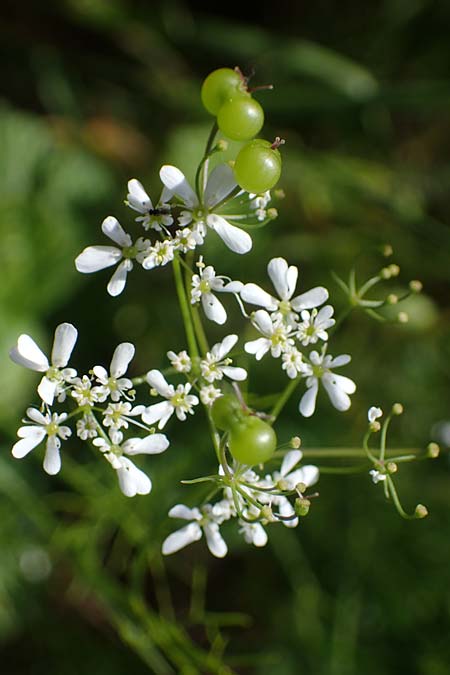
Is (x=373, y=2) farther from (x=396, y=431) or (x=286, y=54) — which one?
(x=396, y=431)

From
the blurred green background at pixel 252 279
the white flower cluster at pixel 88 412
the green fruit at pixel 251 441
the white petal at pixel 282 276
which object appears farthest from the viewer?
the blurred green background at pixel 252 279

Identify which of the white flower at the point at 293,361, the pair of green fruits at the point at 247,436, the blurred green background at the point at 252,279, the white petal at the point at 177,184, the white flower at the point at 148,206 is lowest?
the blurred green background at the point at 252,279

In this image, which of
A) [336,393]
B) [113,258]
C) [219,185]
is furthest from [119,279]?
[336,393]

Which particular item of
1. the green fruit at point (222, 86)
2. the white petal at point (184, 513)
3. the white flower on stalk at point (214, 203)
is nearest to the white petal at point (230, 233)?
the white flower on stalk at point (214, 203)

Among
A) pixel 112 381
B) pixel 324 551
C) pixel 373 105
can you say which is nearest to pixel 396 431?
pixel 324 551

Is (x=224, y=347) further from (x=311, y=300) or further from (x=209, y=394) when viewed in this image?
(x=311, y=300)

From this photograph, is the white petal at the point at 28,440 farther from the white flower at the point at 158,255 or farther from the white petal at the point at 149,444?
the white flower at the point at 158,255
